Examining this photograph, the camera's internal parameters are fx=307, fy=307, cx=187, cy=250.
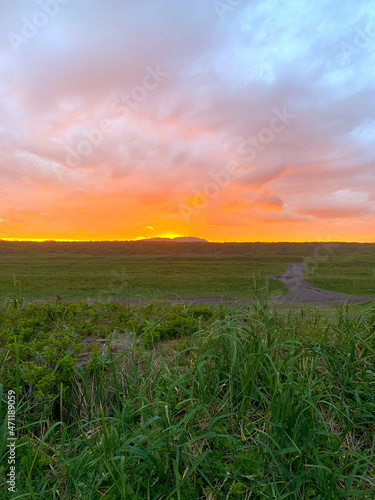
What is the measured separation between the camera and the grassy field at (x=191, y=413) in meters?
2.20

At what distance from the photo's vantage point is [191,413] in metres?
2.37

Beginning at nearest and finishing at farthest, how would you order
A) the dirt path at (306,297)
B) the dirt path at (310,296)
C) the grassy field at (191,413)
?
the grassy field at (191,413)
the dirt path at (306,297)
the dirt path at (310,296)

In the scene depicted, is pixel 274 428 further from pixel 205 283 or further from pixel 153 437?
pixel 205 283

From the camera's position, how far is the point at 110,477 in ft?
7.10

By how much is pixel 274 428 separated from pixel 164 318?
8.29 feet

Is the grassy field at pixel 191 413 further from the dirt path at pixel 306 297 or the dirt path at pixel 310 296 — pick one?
the dirt path at pixel 310 296

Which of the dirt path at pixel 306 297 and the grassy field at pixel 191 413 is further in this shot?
the dirt path at pixel 306 297

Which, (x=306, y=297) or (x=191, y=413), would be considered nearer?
(x=191, y=413)

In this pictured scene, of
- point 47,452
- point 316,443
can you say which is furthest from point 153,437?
point 316,443
